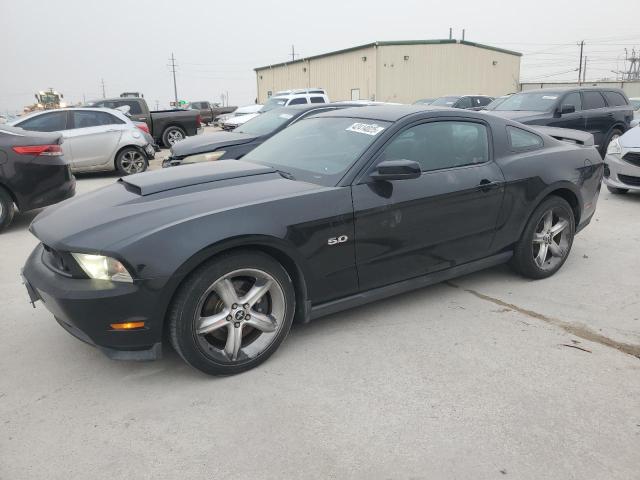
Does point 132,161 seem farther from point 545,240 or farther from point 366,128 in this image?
point 545,240

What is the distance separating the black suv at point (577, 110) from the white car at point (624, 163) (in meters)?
2.12

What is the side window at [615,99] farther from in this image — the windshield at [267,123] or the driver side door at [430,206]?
the driver side door at [430,206]

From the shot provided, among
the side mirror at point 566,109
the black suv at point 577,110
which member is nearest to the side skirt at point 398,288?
the black suv at point 577,110

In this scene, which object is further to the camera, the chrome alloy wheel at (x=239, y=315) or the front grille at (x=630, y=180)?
the front grille at (x=630, y=180)

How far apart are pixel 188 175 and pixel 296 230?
970mm

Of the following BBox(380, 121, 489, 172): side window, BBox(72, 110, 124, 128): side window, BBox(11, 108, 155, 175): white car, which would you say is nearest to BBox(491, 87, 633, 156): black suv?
BBox(380, 121, 489, 172): side window

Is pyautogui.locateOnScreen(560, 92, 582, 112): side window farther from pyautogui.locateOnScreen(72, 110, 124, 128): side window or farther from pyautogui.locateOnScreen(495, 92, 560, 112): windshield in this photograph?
pyautogui.locateOnScreen(72, 110, 124, 128): side window

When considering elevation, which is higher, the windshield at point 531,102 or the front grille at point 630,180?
the windshield at point 531,102

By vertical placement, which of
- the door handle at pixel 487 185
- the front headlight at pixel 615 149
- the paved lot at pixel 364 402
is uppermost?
the door handle at pixel 487 185

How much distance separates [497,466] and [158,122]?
48.5 ft

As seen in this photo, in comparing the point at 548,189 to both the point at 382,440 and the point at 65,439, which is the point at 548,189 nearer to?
the point at 382,440

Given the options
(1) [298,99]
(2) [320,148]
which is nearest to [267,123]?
(2) [320,148]

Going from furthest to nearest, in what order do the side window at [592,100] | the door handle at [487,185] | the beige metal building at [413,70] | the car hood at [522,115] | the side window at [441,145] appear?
the beige metal building at [413,70]
the side window at [592,100]
the car hood at [522,115]
the door handle at [487,185]
the side window at [441,145]

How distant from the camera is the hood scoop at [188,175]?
10.6 ft
